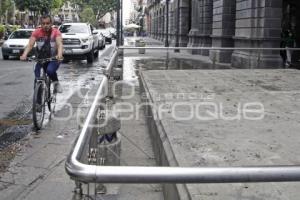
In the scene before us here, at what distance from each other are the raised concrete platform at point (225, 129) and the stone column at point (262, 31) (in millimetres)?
6258

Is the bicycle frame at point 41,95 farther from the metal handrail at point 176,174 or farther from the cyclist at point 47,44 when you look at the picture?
the metal handrail at point 176,174

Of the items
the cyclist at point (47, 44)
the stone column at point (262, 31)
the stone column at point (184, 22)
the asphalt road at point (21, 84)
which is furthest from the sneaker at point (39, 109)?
the stone column at point (184, 22)

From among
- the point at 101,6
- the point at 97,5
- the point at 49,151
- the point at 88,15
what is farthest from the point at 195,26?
the point at 101,6

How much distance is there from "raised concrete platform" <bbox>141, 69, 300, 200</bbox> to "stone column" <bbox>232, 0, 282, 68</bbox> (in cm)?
626

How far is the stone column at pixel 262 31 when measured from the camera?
17.6m

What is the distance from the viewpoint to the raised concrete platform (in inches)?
155

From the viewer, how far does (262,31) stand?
18.1m

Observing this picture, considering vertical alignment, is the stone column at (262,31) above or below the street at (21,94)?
above

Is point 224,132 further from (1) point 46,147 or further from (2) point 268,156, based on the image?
(1) point 46,147

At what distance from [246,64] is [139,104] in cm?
887

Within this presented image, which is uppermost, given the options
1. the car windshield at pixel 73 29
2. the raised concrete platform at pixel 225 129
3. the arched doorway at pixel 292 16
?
the arched doorway at pixel 292 16

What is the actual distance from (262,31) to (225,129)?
12.7m

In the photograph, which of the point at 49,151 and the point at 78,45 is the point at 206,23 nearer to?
the point at 78,45

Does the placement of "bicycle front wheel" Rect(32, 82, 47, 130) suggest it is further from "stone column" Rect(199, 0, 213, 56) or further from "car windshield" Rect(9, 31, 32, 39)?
"stone column" Rect(199, 0, 213, 56)
